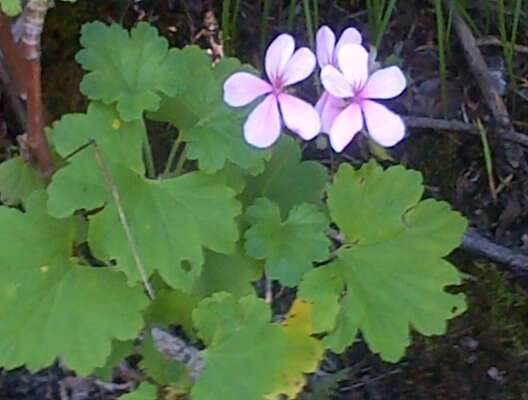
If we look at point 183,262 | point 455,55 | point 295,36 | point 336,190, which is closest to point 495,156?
point 455,55

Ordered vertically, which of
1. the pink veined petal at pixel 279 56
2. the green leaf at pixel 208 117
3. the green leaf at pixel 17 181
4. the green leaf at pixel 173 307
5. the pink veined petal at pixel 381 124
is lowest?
the green leaf at pixel 173 307

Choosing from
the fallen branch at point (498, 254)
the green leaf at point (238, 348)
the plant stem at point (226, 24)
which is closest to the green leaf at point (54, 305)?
the green leaf at point (238, 348)

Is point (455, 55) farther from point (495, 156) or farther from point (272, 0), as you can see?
point (272, 0)

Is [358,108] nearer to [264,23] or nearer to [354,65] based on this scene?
[354,65]

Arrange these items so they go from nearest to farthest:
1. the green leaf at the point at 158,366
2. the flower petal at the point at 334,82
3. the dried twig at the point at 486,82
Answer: the flower petal at the point at 334,82 < the green leaf at the point at 158,366 < the dried twig at the point at 486,82

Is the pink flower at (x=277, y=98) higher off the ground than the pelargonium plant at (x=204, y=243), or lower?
higher

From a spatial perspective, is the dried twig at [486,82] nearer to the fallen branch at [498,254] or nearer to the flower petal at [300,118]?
the fallen branch at [498,254]

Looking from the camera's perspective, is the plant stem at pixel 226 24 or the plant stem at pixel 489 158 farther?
the plant stem at pixel 489 158
